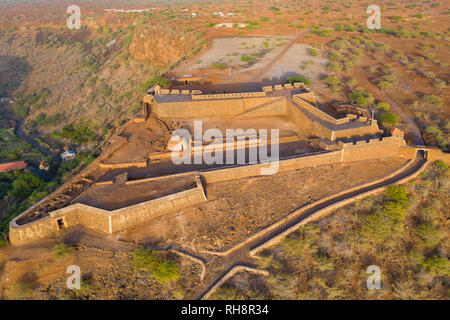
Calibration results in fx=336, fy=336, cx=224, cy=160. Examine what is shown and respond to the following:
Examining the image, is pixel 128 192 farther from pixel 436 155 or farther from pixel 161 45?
pixel 161 45

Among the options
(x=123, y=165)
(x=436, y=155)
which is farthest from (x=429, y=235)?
(x=123, y=165)

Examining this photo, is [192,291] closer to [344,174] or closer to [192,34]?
[344,174]

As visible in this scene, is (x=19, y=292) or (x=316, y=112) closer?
(x=19, y=292)

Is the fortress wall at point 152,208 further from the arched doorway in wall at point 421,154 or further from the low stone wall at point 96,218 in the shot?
the arched doorway in wall at point 421,154

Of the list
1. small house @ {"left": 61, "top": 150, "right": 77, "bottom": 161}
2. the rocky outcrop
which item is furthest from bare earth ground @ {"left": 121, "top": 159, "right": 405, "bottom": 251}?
the rocky outcrop

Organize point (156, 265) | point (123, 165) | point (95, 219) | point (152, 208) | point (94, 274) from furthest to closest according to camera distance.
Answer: point (123, 165), point (152, 208), point (95, 219), point (94, 274), point (156, 265)

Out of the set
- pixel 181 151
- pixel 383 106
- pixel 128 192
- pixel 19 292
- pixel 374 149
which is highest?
pixel 383 106

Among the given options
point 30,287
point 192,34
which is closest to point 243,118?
point 30,287
